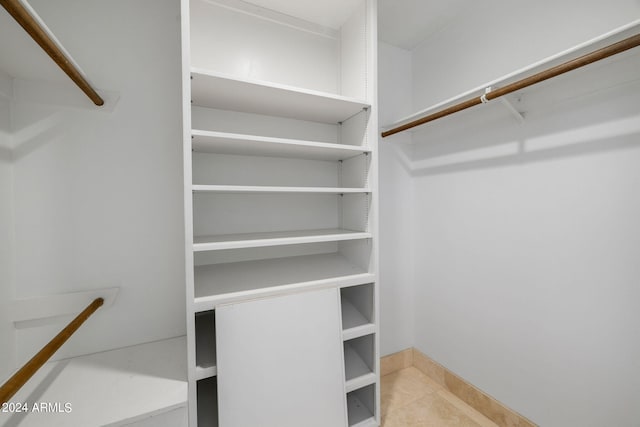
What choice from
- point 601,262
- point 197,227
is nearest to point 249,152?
point 197,227

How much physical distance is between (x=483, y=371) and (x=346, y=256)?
3.50 feet

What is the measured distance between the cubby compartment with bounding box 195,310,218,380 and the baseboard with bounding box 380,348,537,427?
4.17ft

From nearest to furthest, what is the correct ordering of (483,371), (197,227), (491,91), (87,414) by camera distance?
(87,414), (491,91), (197,227), (483,371)

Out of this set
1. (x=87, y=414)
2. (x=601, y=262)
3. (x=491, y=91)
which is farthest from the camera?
(x=491, y=91)

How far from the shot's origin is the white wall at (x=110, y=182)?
3.83 ft

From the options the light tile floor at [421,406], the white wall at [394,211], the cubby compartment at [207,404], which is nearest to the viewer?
the cubby compartment at [207,404]

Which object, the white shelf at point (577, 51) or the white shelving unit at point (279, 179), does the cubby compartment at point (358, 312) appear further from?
the white shelf at point (577, 51)

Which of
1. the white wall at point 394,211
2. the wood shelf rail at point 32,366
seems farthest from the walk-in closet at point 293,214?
the white wall at point 394,211

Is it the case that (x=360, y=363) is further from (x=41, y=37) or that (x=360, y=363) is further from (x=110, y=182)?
(x=41, y=37)

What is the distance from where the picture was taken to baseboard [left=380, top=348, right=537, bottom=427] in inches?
55.7

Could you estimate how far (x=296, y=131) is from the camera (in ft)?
5.31

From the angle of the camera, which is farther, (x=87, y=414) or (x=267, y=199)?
(x=267, y=199)

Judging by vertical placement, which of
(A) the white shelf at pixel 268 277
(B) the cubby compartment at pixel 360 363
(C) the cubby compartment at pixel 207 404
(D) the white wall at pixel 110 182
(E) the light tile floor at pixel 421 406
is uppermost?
(D) the white wall at pixel 110 182

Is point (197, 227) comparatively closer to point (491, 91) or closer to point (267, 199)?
point (267, 199)
